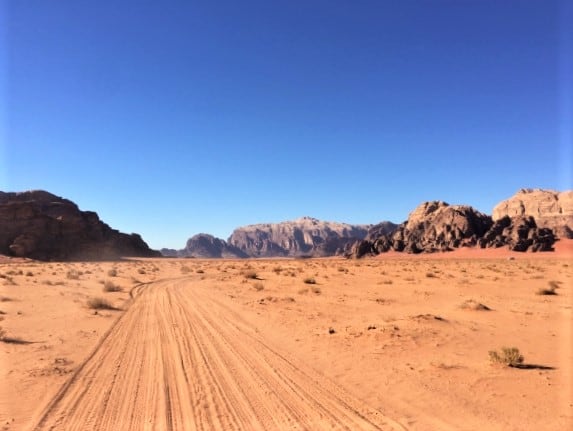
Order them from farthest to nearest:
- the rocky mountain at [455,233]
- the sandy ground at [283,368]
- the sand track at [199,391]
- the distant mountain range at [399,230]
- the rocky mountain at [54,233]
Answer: the distant mountain range at [399,230], the rocky mountain at [455,233], the rocky mountain at [54,233], the sandy ground at [283,368], the sand track at [199,391]

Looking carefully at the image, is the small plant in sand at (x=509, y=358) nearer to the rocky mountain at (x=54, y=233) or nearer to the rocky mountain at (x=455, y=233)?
the rocky mountain at (x=455, y=233)

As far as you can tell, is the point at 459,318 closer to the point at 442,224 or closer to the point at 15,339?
the point at 15,339

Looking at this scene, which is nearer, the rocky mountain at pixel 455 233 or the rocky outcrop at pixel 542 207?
the rocky mountain at pixel 455 233

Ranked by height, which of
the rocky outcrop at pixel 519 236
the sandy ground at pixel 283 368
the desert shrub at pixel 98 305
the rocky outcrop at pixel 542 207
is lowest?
the sandy ground at pixel 283 368

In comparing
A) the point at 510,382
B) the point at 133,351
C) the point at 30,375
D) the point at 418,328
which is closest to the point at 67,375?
the point at 30,375

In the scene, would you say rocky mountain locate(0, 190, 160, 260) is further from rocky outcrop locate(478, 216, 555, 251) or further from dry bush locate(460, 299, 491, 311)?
rocky outcrop locate(478, 216, 555, 251)

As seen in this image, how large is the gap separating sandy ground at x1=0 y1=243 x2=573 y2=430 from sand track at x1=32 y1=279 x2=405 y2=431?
0.03 metres

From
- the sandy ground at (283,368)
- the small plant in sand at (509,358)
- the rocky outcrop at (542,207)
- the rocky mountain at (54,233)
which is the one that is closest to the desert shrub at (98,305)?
the sandy ground at (283,368)

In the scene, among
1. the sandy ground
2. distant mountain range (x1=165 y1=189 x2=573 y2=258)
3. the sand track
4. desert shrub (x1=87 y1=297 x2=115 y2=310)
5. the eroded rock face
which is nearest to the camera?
the sand track

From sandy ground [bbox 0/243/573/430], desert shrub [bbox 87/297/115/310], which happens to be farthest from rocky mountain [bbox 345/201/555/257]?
desert shrub [bbox 87/297/115/310]

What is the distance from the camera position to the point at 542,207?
124938mm

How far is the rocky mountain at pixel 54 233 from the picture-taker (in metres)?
82.0

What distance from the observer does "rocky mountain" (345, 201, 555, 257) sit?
82.7 metres

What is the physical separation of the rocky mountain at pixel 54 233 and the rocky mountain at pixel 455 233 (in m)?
67.4
